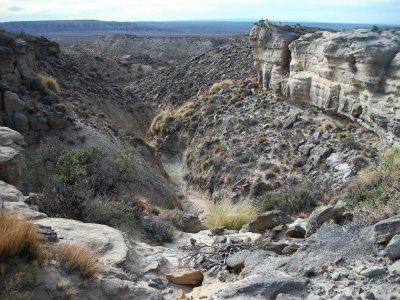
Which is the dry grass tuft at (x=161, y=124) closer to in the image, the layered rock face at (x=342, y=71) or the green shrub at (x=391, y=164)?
the layered rock face at (x=342, y=71)

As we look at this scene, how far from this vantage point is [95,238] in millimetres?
6238

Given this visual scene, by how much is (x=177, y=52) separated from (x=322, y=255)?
77501 mm

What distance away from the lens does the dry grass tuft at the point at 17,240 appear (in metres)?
4.36

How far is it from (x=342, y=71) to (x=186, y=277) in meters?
12.8

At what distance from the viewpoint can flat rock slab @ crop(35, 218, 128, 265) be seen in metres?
5.88

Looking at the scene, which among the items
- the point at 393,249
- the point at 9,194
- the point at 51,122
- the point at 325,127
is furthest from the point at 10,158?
the point at 325,127

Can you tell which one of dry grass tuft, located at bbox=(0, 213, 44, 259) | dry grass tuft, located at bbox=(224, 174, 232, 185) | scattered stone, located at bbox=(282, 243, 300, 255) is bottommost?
dry grass tuft, located at bbox=(224, 174, 232, 185)

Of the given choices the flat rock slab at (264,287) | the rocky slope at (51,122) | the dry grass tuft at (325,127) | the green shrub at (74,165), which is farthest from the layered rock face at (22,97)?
the flat rock slab at (264,287)

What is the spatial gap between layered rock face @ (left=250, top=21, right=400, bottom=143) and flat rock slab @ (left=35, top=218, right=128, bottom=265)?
35.7ft

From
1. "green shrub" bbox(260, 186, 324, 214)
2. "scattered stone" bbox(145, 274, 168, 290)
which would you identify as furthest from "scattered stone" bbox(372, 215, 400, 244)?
"green shrub" bbox(260, 186, 324, 214)

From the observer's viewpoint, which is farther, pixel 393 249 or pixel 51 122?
pixel 51 122

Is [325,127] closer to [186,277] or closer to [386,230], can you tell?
[386,230]

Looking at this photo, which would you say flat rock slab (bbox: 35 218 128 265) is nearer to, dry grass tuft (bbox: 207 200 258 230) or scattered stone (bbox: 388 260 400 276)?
scattered stone (bbox: 388 260 400 276)

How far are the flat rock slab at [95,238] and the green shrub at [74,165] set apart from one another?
10.0 ft
